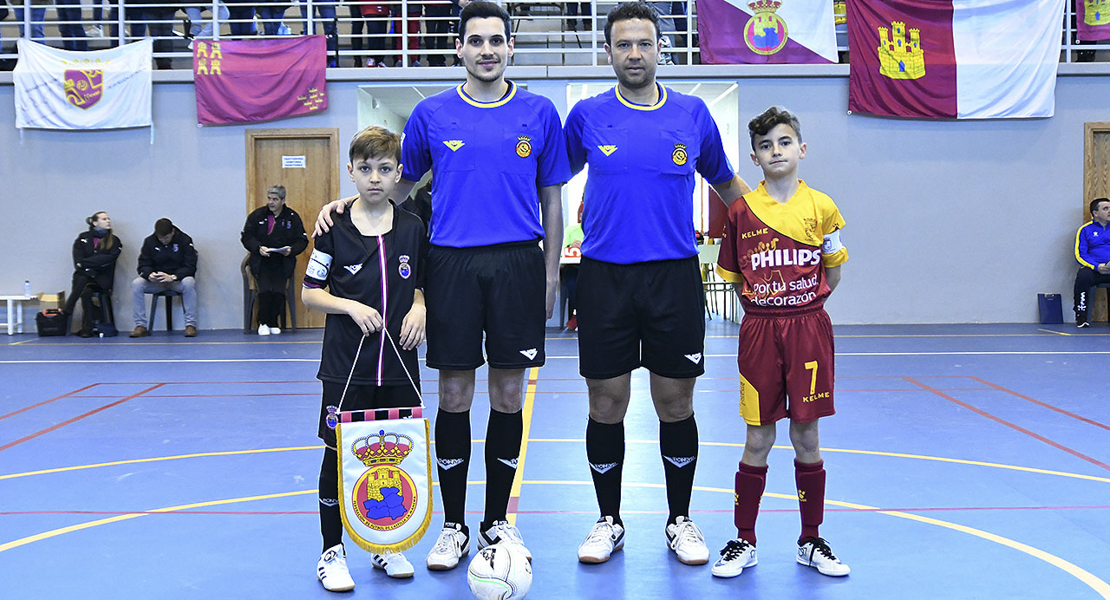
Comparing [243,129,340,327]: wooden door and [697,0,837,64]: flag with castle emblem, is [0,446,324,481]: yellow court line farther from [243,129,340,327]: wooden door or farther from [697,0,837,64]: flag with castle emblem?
[697,0,837,64]: flag with castle emblem

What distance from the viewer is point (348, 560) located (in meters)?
3.17

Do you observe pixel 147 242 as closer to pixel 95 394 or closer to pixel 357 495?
pixel 95 394

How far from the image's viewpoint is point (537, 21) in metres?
13.4

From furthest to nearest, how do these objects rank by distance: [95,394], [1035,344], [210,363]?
[1035,344]
[210,363]
[95,394]

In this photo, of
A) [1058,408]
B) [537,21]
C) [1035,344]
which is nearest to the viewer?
[1058,408]

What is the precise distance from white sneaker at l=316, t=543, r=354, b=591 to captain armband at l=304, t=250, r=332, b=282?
2.89 feet

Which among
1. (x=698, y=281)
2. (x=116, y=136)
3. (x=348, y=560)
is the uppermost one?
(x=116, y=136)

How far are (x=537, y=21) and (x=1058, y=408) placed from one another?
32.0 feet

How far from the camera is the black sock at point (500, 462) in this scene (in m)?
3.15

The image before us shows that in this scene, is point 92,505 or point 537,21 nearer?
point 92,505

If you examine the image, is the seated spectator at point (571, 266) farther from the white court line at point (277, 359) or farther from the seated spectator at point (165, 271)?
the seated spectator at point (165, 271)

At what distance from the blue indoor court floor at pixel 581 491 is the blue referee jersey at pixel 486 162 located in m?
1.14

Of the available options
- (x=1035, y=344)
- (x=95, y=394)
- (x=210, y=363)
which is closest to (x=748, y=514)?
(x=95, y=394)

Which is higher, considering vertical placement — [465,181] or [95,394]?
[465,181]
